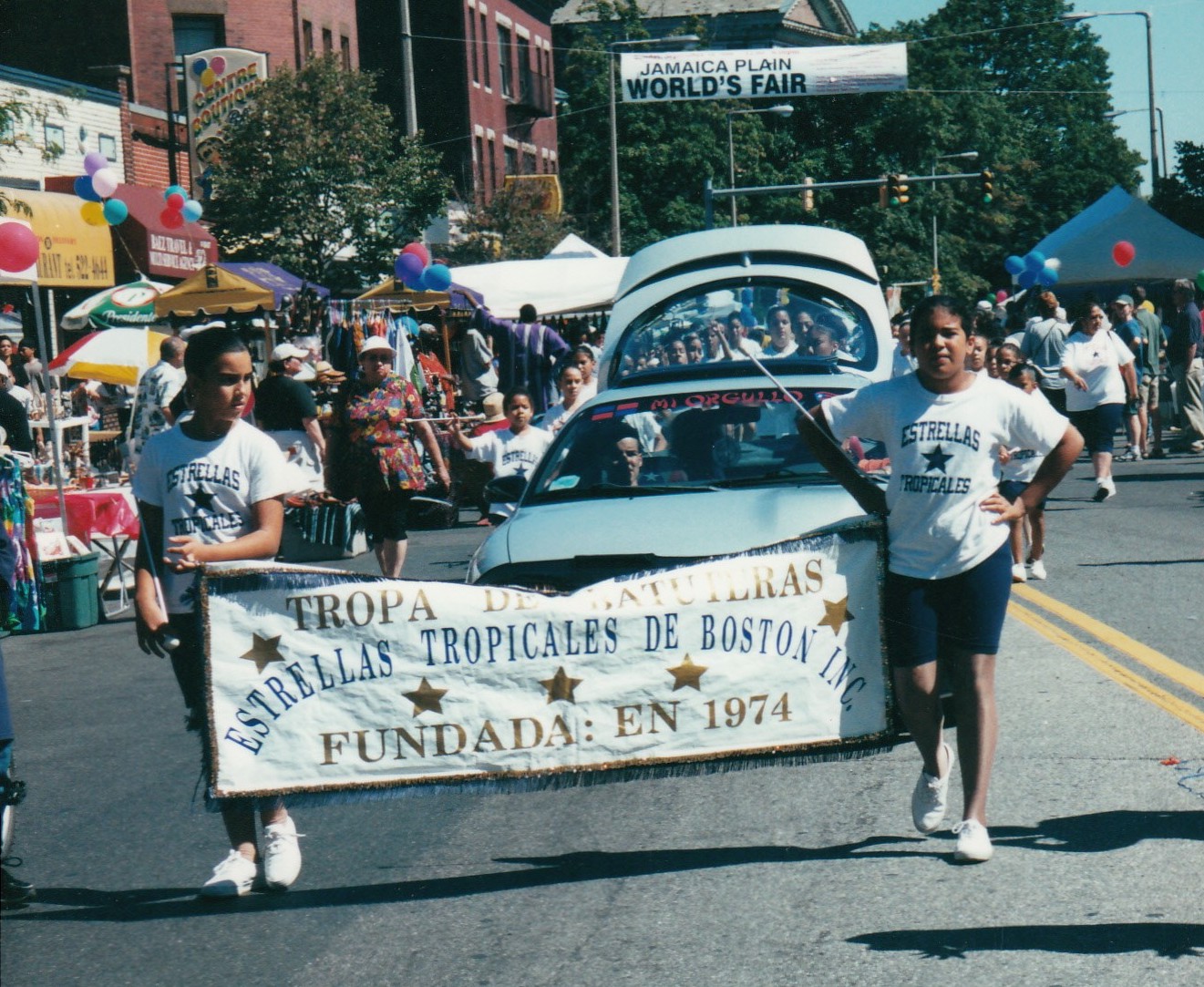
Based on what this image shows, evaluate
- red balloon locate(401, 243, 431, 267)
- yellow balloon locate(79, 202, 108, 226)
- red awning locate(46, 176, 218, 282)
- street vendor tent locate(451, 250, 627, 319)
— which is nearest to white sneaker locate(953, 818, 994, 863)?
yellow balloon locate(79, 202, 108, 226)

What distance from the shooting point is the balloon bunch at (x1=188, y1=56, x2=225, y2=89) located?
32469 millimetres

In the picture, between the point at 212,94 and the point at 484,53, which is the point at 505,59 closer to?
the point at 484,53

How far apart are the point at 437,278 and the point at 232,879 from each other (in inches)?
709

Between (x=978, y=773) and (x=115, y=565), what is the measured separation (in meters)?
9.17

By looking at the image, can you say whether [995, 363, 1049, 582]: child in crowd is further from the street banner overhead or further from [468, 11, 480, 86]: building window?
[468, 11, 480, 86]: building window

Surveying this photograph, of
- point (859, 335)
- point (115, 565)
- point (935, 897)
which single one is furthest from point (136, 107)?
point (935, 897)

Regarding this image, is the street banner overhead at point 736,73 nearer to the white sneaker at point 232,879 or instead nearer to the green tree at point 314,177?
the green tree at point 314,177

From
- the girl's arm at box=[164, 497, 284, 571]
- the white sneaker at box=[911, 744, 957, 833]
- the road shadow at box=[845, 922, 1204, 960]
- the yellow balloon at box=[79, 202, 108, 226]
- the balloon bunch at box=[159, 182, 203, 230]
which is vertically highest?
the balloon bunch at box=[159, 182, 203, 230]

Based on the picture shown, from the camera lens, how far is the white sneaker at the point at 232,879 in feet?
18.3

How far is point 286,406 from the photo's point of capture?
14.4 metres

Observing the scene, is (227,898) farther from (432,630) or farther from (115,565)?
(115,565)

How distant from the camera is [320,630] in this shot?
5574 mm

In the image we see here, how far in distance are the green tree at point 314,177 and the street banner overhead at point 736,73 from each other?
12713 millimetres

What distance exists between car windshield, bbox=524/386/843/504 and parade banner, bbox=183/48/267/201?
2565 centimetres
